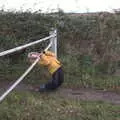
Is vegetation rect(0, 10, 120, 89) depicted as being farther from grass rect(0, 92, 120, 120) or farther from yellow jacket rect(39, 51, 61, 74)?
grass rect(0, 92, 120, 120)

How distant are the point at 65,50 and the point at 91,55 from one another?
758 mm

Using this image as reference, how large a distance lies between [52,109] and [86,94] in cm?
175

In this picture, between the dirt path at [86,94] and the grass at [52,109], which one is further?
the dirt path at [86,94]

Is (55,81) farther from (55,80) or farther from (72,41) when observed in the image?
→ (72,41)

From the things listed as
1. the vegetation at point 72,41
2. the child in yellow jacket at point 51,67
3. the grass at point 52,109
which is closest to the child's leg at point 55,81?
the child in yellow jacket at point 51,67

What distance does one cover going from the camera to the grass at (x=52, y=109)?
6227 mm

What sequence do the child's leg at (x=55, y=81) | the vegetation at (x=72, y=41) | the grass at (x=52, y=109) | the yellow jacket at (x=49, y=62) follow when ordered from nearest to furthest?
the grass at (x=52, y=109)
the yellow jacket at (x=49, y=62)
the child's leg at (x=55, y=81)
the vegetation at (x=72, y=41)

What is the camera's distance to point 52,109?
667 cm

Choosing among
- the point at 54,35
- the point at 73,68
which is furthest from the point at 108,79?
the point at 54,35

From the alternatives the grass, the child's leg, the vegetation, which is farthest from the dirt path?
the vegetation

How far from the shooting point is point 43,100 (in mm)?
7266

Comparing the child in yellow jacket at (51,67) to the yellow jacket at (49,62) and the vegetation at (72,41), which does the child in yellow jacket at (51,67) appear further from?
the vegetation at (72,41)

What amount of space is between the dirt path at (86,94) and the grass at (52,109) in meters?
0.42

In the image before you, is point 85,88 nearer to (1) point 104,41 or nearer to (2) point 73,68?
(2) point 73,68
